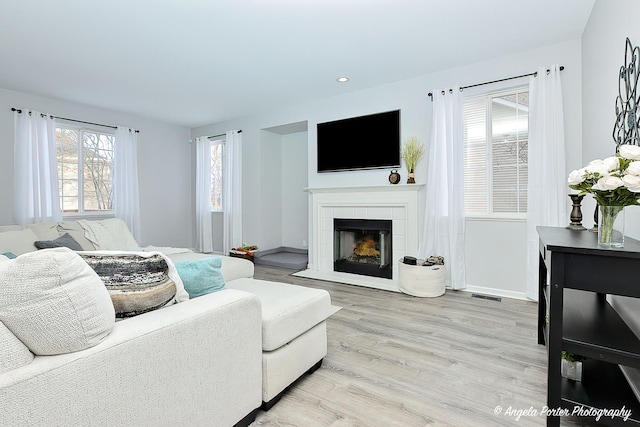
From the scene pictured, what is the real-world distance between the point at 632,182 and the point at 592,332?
2.37 feet

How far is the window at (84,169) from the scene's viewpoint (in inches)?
202

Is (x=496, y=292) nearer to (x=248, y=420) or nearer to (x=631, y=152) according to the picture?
(x=631, y=152)

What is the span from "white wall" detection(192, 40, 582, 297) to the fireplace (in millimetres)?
591

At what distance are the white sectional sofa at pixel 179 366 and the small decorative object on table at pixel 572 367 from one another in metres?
1.26

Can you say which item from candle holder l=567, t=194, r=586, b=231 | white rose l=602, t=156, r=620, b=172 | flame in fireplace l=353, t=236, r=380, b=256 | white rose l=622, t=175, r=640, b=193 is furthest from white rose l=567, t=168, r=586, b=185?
flame in fireplace l=353, t=236, r=380, b=256

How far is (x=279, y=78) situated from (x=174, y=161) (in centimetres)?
352

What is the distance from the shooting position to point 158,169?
6363mm

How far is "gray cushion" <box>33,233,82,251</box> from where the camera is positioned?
302 centimetres

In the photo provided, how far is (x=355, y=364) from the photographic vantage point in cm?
216

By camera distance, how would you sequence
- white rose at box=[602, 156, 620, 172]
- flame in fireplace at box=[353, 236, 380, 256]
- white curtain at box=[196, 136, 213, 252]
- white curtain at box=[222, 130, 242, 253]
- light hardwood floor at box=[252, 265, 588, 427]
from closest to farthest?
white rose at box=[602, 156, 620, 172], light hardwood floor at box=[252, 265, 588, 427], flame in fireplace at box=[353, 236, 380, 256], white curtain at box=[222, 130, 242, 253], white curtain at box=[196, 136, 213, 252]

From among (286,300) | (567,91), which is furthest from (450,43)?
(286,300)

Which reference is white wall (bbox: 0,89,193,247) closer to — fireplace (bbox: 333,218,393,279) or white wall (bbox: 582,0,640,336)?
fireplace (bbox: 333,218,393,279)

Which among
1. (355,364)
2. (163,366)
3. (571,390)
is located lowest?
(355,364)

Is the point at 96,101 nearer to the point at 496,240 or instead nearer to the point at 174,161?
the point at 174,161
